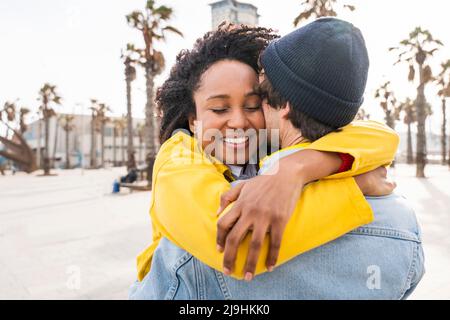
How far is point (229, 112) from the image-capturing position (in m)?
1.42

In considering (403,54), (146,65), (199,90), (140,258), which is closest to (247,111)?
(199,90)

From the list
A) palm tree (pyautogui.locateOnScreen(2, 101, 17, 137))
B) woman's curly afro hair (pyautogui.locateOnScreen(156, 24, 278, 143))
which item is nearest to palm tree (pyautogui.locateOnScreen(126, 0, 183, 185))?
woman's curly afro hair (pyautogui.locateOnScreen(156, 24, 278, 143))

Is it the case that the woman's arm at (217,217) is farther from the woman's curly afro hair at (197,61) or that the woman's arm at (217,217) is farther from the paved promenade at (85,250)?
the paved promenade at (85,250)

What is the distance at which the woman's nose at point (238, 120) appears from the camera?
1394 mm

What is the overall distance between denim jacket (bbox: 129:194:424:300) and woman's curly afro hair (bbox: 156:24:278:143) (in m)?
0.70

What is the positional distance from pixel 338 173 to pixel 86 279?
15.3 feet

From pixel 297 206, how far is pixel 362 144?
29 cm

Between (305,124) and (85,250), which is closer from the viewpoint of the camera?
(305,124)

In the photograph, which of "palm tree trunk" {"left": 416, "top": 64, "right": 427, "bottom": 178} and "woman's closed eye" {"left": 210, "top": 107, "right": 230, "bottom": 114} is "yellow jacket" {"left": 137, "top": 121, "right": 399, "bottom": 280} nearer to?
"woman's closed eye" {"left": 210, "top": 107, "right": 230, "bottom": 114}

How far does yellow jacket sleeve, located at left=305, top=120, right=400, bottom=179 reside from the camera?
0.99 metres

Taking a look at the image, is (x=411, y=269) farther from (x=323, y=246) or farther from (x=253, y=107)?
(x=253, y=107)

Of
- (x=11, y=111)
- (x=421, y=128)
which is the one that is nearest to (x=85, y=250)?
(x=421, y=128)
